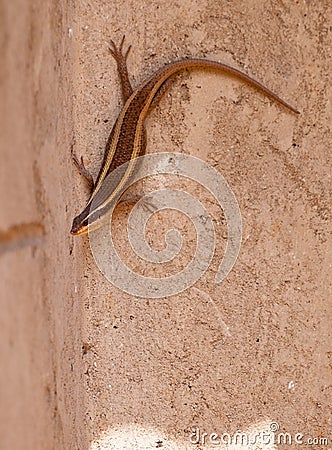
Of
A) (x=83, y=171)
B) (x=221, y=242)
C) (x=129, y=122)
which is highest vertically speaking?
(x=129, y=122)

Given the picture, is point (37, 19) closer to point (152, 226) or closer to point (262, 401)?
point (152, 226)

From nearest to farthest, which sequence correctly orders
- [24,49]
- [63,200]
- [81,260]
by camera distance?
1. [24,49]
2. [63,200]
3. [81,260]

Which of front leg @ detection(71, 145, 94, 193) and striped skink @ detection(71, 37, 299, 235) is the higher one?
striped skink @ detection(71, 37, 299, 235)

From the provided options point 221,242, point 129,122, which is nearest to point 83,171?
point 129,122

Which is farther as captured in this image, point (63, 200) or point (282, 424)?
point (282, 424)

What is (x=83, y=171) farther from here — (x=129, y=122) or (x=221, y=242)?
(x=221, y=242)

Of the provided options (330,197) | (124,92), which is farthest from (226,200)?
(124,92)

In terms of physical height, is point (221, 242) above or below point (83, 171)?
below

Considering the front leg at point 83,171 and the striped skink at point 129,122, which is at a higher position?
the striped skink at point 129,122
